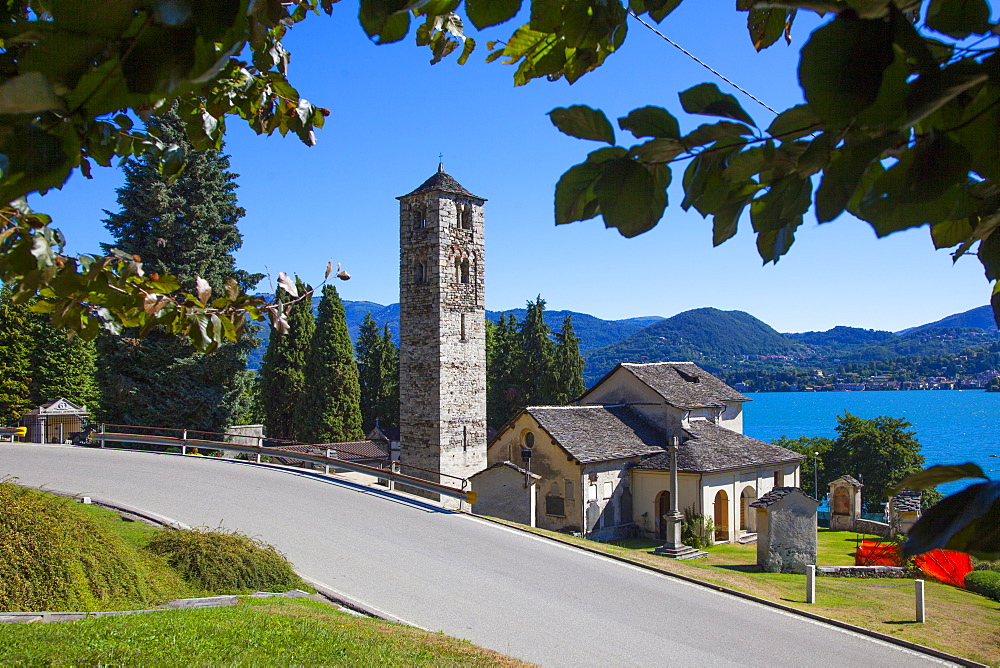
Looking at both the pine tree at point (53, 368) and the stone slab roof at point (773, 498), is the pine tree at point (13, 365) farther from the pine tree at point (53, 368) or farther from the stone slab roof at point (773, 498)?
the stone slab roof at point (773, 498)

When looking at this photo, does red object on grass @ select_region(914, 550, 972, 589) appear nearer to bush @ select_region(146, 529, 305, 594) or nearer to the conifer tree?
bush @ select_region(146, 529, 305, 594)

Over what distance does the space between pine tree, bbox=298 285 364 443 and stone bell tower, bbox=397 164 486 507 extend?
13779 millimetres

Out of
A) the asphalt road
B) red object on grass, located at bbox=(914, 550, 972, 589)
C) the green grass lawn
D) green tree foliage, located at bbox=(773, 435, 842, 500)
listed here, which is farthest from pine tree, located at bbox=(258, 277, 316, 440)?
green tree foliage, located at bbox=(773, 435, 842, 500)

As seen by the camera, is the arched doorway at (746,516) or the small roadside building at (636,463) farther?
the arched doorway at (746,516)

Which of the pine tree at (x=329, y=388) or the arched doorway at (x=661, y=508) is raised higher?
the pine tree at (x=329, y=388)

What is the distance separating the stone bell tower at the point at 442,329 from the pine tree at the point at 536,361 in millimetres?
19737

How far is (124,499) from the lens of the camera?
14523mm

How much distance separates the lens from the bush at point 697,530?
2334cm

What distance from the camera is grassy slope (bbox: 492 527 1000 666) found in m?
11.6

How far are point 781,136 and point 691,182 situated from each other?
8.9 inches

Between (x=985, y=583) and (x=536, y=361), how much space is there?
31.6 metres

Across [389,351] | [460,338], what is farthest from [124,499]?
[389,351]

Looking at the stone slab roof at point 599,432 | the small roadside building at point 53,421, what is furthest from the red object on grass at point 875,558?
the small roadside building at point 53,421

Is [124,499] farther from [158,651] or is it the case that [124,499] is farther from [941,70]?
[941,70]
